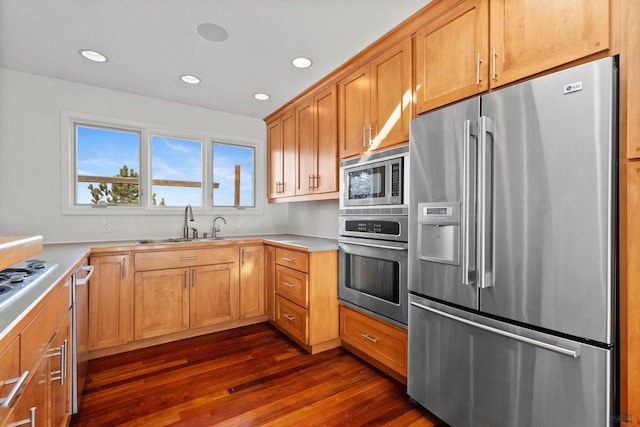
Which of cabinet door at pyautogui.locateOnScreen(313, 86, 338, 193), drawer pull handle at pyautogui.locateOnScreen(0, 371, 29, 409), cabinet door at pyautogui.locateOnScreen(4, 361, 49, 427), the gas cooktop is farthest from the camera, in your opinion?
cabinet door at pyautogui.locateOnScreen(313, 86, 338, 193)

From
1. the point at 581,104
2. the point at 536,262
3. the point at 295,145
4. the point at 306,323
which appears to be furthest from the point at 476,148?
the point at 295,145

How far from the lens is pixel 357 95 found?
8.09 feet

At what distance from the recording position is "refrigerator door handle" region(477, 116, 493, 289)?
1407mm

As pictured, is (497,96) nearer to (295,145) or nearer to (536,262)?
(536,262)

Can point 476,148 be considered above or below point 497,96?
below

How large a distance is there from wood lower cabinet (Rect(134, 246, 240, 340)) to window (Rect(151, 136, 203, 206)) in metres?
0.86

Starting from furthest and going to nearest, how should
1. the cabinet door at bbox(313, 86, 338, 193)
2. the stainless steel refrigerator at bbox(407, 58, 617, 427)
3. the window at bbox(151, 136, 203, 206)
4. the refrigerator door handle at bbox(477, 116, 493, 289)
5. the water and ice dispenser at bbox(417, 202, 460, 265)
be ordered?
the window at bbox(151, 136, 203, 206) < the cabinet door at bbox(313, 86, 338, 193) < the water and ice dispenser at bbox(417, 202, 460, 265) < the refrigerator door handle at bbox(477, 116, 493, 289) < the stainless steel refrigerator at bbox(407, 58, 617, 427)

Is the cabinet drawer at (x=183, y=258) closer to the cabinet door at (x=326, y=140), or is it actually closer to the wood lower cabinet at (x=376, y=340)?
the cabinet door at (x=326, y=140)

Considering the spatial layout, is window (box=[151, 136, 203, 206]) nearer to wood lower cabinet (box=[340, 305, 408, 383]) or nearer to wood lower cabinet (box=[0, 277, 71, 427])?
wood lower cabinet (box=[0, 277, 71, 427])

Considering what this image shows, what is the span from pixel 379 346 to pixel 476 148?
4.97 ft

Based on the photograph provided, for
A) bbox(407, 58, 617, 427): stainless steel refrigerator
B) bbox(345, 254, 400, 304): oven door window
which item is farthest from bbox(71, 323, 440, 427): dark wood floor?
bbox(345, 254, 400, 304): oven door window

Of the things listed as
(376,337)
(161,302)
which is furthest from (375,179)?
(161,302)

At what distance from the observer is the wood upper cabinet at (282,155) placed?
11.1 feet

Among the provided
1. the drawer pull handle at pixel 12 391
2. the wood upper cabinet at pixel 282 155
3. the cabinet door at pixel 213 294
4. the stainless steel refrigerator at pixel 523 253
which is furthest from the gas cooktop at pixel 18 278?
the wood upper cabinet at pixel 282 155
